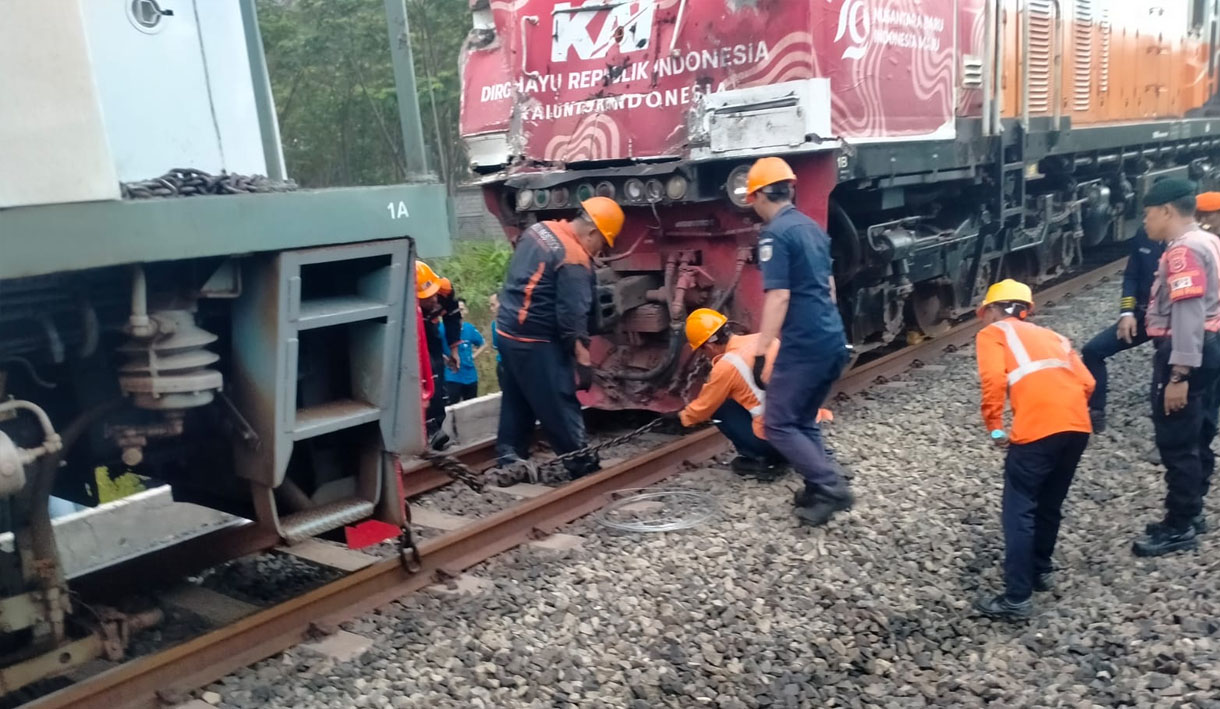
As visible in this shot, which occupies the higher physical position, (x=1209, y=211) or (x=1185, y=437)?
(x=1209, y=211)

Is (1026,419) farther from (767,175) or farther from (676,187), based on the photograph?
(676,187)

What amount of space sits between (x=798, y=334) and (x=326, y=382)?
234cm

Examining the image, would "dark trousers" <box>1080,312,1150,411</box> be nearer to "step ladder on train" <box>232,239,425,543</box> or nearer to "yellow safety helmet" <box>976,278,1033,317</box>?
"yellow safety helmet" <box>976,278,1033,317</box>

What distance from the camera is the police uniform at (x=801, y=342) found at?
16.0 feet

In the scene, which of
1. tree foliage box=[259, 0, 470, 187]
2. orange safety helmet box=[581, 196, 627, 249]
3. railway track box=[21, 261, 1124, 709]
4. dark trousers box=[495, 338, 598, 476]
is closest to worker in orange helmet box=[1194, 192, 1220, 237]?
railway track box=[21, 261, 1124, 709]

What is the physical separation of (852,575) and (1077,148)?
685 cm

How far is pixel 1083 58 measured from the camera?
31.7ft

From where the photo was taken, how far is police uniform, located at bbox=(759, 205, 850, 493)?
4.88 metres

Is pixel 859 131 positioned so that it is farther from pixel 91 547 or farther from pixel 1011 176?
pixel 91 547

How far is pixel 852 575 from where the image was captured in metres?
4.28

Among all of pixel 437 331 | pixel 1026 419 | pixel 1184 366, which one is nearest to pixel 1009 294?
pixel 1026 419

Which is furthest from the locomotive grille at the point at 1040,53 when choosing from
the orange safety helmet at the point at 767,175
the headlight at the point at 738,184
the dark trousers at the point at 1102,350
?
the orange safety helmet at the point at 767,175

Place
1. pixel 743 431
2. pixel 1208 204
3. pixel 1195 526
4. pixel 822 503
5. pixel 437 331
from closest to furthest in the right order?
pixel 1195 526 → pixel 822 503 → pixel 743 431 → pixel 1208 204 → pixel 437 331

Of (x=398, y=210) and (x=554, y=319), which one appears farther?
(x=554, y=319)
